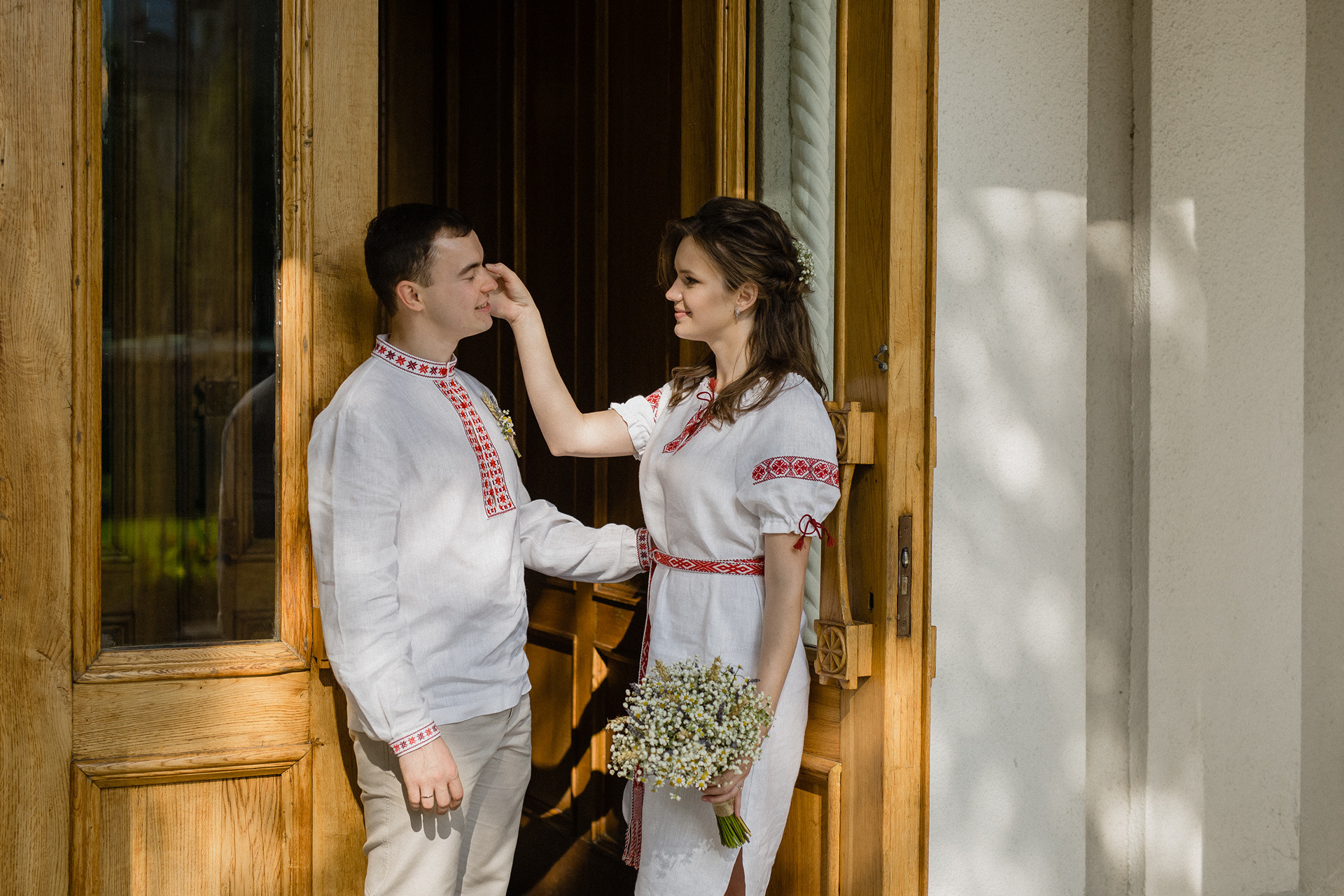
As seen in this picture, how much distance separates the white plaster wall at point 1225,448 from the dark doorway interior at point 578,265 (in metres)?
1.19

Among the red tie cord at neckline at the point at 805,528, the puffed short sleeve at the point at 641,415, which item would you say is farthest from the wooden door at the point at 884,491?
the puffed short sleeve at the point at 641,415

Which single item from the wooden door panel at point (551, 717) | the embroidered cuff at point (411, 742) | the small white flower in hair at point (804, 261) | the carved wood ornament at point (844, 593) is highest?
the small white flower in hair at point (804, 261)

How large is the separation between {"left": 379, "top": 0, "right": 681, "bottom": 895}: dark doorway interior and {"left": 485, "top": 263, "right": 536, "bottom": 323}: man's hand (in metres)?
0.68

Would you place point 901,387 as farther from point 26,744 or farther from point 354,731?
point 26,744

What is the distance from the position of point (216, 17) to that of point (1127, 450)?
2.20m

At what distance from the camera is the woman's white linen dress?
189cm

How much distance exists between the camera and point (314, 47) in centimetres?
213

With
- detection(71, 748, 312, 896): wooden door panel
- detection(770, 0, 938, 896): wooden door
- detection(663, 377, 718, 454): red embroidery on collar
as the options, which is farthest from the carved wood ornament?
detection(71, 748, 312, 896): wooden door panel

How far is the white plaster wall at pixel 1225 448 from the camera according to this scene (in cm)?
262

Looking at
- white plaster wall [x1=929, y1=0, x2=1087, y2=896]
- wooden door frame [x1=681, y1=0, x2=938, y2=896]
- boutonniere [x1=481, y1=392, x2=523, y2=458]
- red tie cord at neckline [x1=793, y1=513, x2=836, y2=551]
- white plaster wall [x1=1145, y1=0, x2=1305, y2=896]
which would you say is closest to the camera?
Result: red tie cord at neckline [x1=793, y1=513, x2=836, y2=551]

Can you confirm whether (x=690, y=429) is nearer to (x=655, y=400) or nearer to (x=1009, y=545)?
(x=655, y=400)

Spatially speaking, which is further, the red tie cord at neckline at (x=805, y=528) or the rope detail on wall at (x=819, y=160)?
the rope detail on wall at (x=819, y=160)

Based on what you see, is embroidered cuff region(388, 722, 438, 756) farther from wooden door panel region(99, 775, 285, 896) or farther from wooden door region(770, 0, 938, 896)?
wooden door region(770, 0, 938, 896)

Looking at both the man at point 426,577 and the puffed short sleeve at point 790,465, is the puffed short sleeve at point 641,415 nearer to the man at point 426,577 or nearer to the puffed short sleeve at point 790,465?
the man at point 426,577
